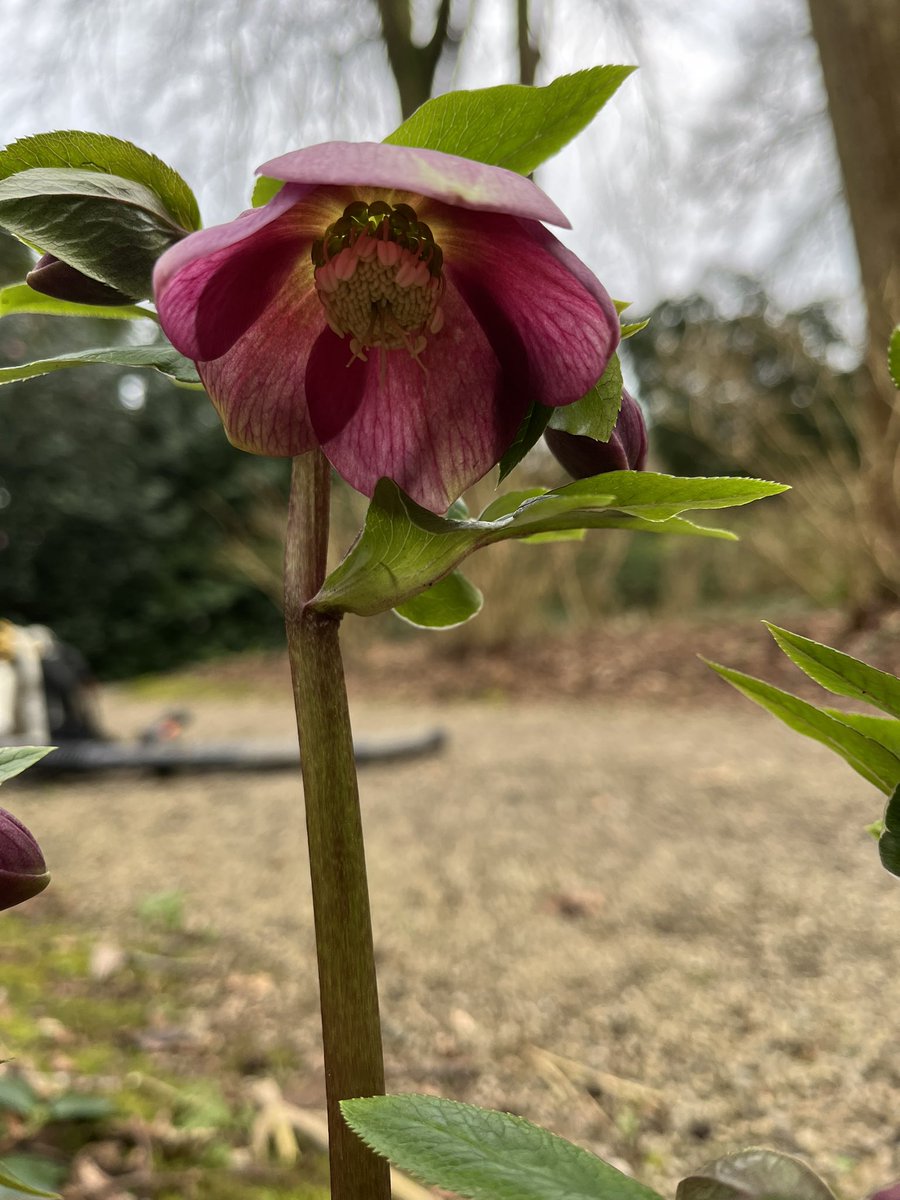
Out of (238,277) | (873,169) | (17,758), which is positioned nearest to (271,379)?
(238,277)

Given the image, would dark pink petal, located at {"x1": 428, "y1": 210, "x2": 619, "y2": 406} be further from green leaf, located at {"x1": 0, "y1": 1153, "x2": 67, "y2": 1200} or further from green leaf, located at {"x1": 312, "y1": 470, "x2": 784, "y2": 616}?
green leaf, located at {"x1": 0, "y1": 1153, "x2": 67, "y2": 1200}

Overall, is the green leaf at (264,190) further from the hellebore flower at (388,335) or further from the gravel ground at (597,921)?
the gravel ground at (597,921)

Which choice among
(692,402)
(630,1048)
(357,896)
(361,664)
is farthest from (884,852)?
(692,402)

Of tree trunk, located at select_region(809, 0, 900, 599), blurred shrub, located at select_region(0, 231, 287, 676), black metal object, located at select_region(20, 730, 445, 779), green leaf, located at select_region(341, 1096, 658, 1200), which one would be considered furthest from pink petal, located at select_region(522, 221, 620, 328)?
blurred shrub, located at select_region(0, 231, 287, 676)

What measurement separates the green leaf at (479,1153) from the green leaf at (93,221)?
0.29 metres

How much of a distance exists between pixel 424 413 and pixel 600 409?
7 cm

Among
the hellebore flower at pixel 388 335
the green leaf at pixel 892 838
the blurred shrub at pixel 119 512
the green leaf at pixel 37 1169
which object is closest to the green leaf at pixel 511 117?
the hellebore flower at pixel 388 335

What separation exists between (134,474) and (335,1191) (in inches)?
308

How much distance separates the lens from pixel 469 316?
1.22 ft

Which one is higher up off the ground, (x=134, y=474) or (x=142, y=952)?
(x=134, y=474)

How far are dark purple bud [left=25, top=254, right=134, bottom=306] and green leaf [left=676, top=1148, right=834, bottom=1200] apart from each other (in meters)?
0.37

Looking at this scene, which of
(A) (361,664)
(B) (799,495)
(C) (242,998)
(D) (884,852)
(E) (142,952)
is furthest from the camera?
(A) (361,664)

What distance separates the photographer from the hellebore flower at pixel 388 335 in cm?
34

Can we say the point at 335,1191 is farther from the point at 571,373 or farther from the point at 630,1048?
the point at 630,1048
